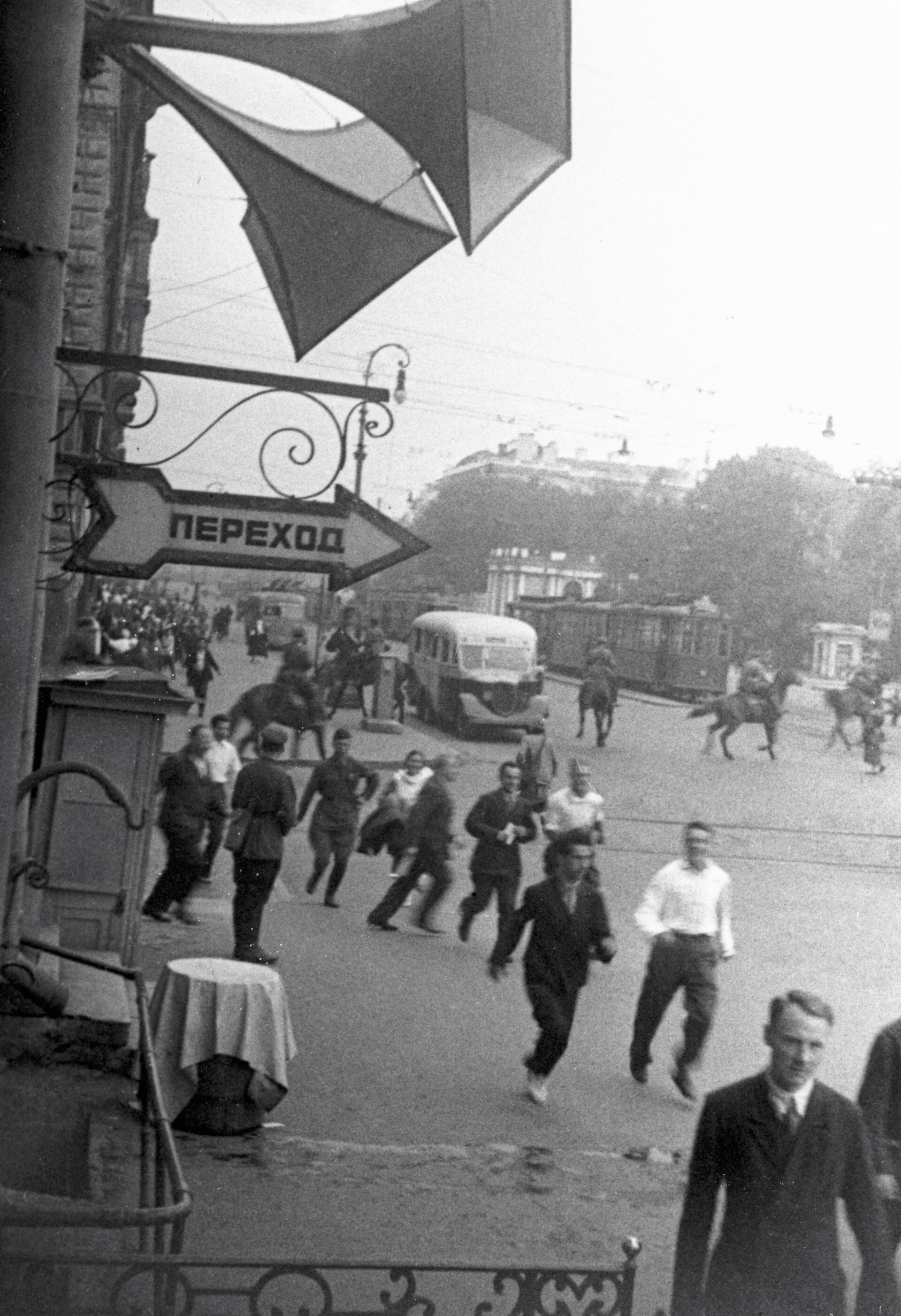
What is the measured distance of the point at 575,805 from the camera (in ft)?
29.2

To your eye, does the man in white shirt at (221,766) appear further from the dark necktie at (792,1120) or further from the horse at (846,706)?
the dark necktie at (792,1120)

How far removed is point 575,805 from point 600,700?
26.7 inches

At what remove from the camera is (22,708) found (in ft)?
12.8

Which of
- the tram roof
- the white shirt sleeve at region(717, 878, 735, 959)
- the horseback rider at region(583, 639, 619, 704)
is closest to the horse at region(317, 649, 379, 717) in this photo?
the tram roof

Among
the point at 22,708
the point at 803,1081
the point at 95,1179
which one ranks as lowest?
the point at 95,1179

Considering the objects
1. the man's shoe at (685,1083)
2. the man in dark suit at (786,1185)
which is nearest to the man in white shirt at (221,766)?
the man's shoe at (685,1083)

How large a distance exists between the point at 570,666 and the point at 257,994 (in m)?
2.44

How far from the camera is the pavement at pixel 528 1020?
5.69 meters

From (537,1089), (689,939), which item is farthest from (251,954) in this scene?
(689,939)

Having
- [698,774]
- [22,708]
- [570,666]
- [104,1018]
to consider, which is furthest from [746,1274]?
[698,774]

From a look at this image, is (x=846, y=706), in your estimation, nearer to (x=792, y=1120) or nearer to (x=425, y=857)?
(x=425, y=857)

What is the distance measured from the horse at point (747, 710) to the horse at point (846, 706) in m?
0.21

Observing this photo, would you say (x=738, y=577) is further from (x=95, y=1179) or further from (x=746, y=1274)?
(x=746, y=1274)

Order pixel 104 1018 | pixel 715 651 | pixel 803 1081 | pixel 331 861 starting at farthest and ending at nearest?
pixel 331 861, pixel 715 651, pixel 104 1018, pixel 803 1081
